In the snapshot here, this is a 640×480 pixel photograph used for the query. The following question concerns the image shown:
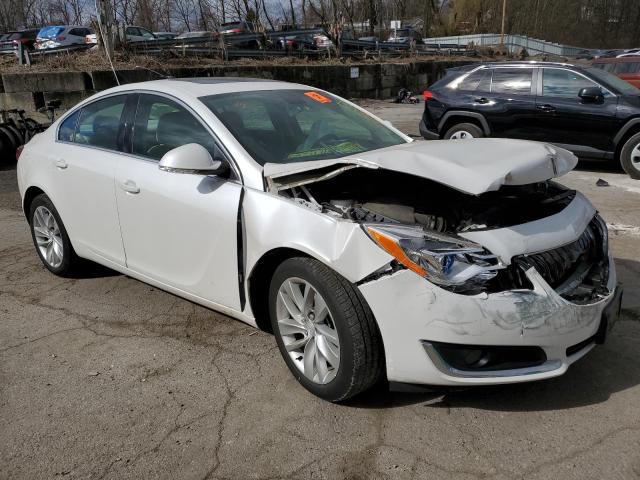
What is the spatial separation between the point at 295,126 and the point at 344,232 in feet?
4.34

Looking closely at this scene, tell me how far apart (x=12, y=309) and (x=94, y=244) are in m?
0.79

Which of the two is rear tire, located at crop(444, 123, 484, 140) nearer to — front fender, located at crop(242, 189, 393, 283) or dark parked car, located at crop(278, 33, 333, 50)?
front fender, located at crop(242, 189, 393, 283)

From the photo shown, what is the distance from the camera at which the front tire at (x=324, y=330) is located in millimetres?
2584

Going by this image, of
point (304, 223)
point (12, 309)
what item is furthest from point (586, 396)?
point (12, 309)

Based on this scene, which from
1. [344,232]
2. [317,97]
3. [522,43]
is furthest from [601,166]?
[522,43]

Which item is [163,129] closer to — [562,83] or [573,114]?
[573,114]

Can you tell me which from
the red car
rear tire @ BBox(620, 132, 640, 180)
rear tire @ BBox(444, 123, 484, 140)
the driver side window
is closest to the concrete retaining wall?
rear tire @ BBox(444, 123, 484, 140)

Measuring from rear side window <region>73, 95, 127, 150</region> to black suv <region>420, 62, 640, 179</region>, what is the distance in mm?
6480

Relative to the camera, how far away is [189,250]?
11.2 feet

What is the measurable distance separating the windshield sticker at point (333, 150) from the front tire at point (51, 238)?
7.22ft

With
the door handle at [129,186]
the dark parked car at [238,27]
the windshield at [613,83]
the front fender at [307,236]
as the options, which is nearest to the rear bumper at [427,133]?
the windshield at [613,83]

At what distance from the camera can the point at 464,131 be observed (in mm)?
9367

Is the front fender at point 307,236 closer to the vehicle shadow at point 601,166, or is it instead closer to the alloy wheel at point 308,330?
the alloy wheel at point 308,330

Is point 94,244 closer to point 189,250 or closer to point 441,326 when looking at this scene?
point 189,250
